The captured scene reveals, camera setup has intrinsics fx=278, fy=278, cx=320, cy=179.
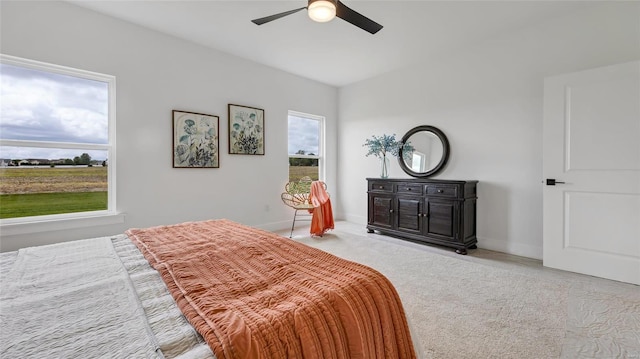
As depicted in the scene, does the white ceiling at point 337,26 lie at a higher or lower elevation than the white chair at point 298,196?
higher

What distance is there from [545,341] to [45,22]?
488 centimetres

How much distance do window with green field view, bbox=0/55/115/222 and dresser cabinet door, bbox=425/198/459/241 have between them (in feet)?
12.6

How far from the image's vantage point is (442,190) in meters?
3.52

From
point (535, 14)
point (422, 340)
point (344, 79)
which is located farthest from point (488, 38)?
point (422, 340)

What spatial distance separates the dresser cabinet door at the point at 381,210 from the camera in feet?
13.5

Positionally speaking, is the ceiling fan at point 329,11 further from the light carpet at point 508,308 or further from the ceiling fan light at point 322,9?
the light carpet at point 508,308

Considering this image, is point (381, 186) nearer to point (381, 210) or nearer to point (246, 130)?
point (381, 210)

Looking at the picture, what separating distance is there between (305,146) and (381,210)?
6.16ft

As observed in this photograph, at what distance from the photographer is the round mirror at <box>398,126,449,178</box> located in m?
4.02

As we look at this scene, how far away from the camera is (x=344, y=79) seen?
5.07m

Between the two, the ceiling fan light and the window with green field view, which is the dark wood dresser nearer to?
the ceiling fan light

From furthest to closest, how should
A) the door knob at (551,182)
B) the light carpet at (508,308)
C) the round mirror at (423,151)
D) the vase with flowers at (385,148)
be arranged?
the vase with flowers at (385,148)
the round mirror at (423,151)
the door knob at (551,182)
the light carpet at (508,308)

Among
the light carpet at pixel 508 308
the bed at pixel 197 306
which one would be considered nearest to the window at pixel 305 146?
the light carpet at pixel 508 308

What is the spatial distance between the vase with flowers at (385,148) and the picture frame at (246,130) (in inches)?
71.2
